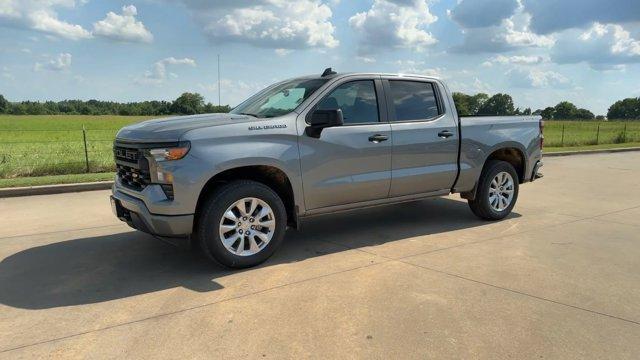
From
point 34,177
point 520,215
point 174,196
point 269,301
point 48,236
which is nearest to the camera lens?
point 269,301

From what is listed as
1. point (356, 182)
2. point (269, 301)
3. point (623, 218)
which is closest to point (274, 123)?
point (356, 182)

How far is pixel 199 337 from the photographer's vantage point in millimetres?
3453

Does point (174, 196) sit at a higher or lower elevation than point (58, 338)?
higher

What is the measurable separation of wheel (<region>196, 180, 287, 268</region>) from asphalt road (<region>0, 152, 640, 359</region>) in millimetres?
178

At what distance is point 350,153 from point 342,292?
1.69 meters

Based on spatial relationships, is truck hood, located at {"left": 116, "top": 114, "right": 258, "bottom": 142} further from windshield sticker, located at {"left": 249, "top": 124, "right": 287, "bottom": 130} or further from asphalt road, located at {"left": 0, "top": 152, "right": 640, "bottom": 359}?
asphalt road, located at {"left": 0, "top": 152, "right": 640, "bottom": 359}

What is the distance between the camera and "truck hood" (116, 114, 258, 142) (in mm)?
4527

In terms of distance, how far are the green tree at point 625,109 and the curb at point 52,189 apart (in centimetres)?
11380

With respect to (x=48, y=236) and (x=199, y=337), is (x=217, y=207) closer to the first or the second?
(x=199, y=337)

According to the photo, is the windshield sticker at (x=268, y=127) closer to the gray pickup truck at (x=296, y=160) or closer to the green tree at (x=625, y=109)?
the gray pickup truck at (x=296, y=160)

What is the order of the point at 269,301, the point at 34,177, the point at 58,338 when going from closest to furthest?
the point at 58,338 < the point at 269,301 < the point at 34,177

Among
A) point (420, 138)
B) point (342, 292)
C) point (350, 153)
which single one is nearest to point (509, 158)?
point (420, 138)

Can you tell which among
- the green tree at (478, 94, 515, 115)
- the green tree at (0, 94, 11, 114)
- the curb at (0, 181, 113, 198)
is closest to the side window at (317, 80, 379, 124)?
the green tree at (478, 94, 515, 115)

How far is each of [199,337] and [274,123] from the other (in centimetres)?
225
